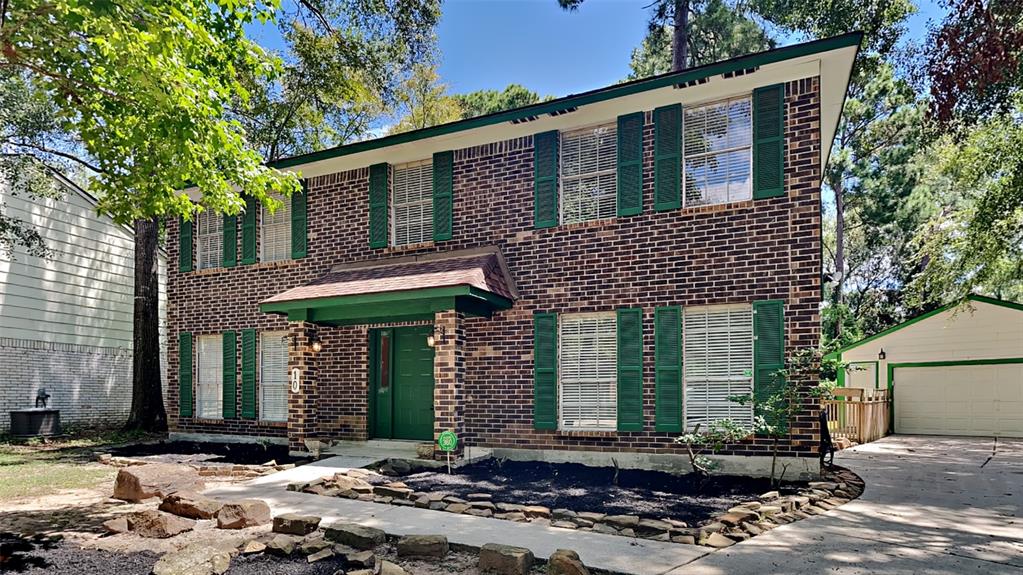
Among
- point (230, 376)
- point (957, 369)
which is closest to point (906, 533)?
point (230, 376)

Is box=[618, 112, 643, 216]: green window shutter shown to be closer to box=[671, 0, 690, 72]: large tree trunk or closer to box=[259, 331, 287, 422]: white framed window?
box=[259, 331, 287, 422]: white framed window

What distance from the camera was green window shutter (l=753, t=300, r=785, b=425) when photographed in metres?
7.66

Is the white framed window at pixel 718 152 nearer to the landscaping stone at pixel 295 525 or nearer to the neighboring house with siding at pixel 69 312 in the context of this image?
the landscaping stone at pixel 295 525

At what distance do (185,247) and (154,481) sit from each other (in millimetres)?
6329

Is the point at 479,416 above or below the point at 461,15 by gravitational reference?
below

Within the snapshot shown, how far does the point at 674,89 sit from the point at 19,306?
15.2 m

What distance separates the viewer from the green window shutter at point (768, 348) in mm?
7656

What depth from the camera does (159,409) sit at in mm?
15281

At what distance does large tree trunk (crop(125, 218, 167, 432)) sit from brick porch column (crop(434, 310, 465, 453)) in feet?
32.3

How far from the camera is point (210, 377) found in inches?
487

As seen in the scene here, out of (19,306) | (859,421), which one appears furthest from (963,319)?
(19,306)

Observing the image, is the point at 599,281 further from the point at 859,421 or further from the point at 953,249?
the point at 953,249

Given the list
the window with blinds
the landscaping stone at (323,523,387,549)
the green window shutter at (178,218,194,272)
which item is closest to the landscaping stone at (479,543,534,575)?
the landscaping stone at (323,523,387,549)

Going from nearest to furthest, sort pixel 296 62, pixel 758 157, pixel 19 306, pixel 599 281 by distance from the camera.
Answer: pixel 758 157 → pixel 599 281 → pixel 19 306 → pixel 296 62
